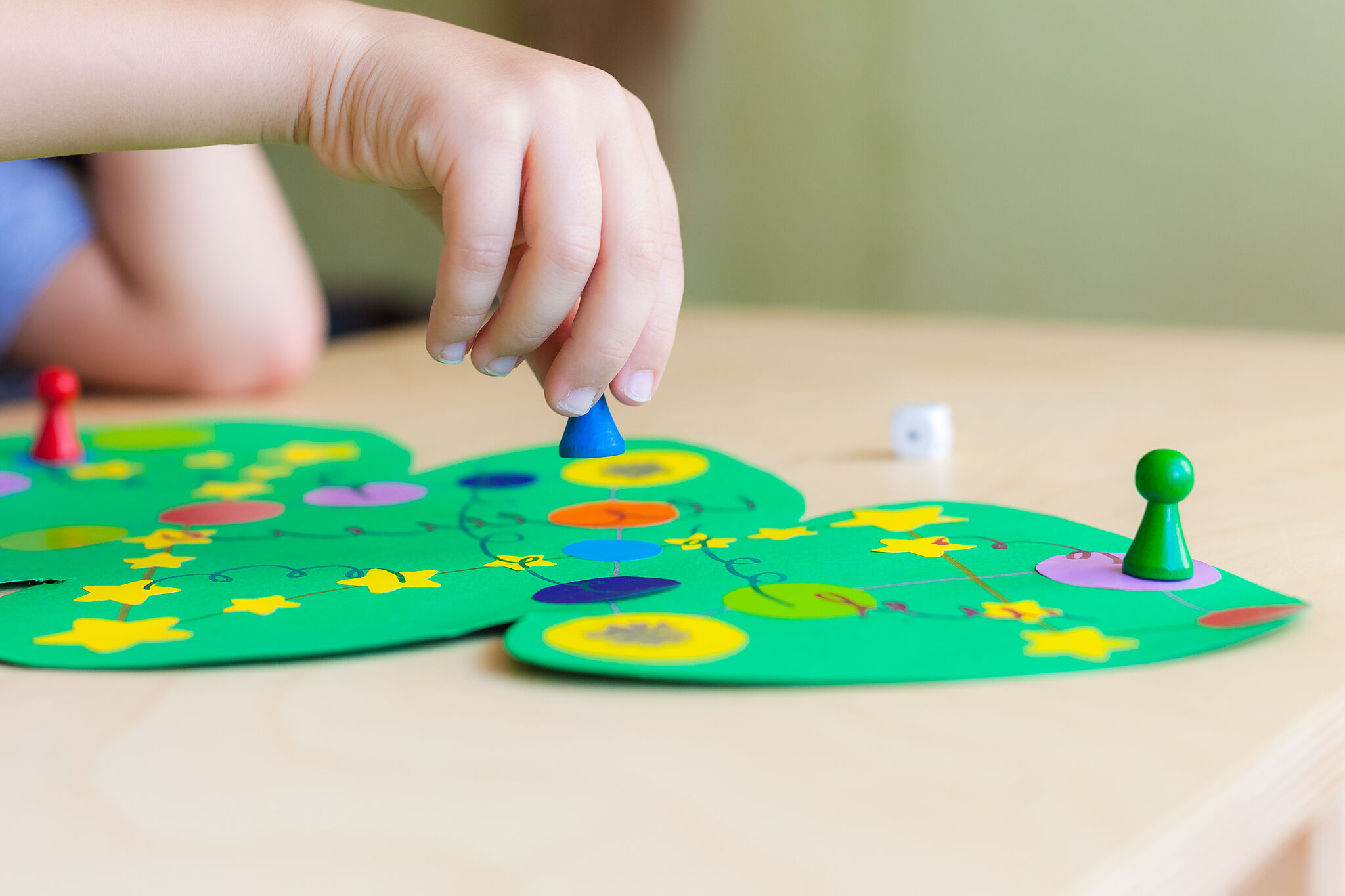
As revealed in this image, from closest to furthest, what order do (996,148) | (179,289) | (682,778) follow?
(682,778) < (179,289) < (996,148)

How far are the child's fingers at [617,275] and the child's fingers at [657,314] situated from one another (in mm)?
20

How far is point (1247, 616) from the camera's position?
15.0 inches

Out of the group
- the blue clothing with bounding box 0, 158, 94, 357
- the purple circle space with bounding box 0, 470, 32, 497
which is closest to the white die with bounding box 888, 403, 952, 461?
the purple circle space with bounding box 0, 470, 32, 497

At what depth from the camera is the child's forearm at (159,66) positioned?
50cm

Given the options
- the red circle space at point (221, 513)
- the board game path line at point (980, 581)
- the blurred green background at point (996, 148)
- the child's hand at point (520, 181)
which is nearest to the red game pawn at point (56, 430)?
the red circle space at point (221, 513)

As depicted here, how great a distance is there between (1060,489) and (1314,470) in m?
0.13

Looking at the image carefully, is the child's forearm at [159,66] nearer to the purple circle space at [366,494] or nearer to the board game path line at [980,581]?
the purple circle space at [366,494]

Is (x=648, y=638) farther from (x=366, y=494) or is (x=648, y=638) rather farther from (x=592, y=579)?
(x=366, y=494)

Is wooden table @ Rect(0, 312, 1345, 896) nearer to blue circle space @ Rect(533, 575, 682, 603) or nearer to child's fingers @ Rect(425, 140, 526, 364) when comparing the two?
blue circle space @ Rect(533, 575, 682, 603)

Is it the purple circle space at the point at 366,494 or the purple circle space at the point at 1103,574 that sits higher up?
the purple circle space at the point at 1103,574

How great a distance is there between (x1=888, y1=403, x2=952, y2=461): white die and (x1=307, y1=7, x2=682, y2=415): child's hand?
0.18 meters

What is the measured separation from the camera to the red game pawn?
0.68 metres

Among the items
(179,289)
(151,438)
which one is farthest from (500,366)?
(179,289)

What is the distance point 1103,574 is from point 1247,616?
0.18 feet
